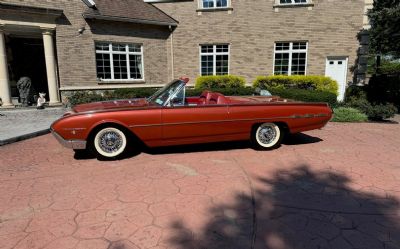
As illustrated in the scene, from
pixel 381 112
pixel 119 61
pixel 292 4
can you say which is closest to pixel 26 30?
pixel 119 61

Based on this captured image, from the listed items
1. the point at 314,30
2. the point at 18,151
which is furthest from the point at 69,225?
the point at 314,30

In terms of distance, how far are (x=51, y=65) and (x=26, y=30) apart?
189 cm

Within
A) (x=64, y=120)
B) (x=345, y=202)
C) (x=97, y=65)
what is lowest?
(x=345, y=202)

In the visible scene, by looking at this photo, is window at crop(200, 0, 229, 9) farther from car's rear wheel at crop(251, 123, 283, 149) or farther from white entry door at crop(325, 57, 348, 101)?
car's rear wheel at crop(251, 123, 283, 149)

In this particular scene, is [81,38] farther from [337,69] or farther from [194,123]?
[337,69]

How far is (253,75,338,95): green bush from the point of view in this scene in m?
14.7

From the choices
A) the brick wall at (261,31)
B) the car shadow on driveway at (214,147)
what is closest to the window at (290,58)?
the brick wall at (261,31)

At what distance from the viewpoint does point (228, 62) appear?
16.0 m

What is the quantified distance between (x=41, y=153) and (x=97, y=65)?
368 inches

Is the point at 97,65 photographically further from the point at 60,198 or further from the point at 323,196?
the point at 323,196

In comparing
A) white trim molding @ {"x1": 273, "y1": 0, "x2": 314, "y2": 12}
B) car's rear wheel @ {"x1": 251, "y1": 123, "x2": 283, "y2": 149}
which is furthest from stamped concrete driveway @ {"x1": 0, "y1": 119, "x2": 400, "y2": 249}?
white trim molding @ {"x1": 273, "y1": 0, "x2": 314, "y2": 12}

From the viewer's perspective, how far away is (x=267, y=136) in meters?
6.17

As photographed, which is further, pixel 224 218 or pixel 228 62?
pixel 228 62

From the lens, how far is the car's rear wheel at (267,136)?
613cm
